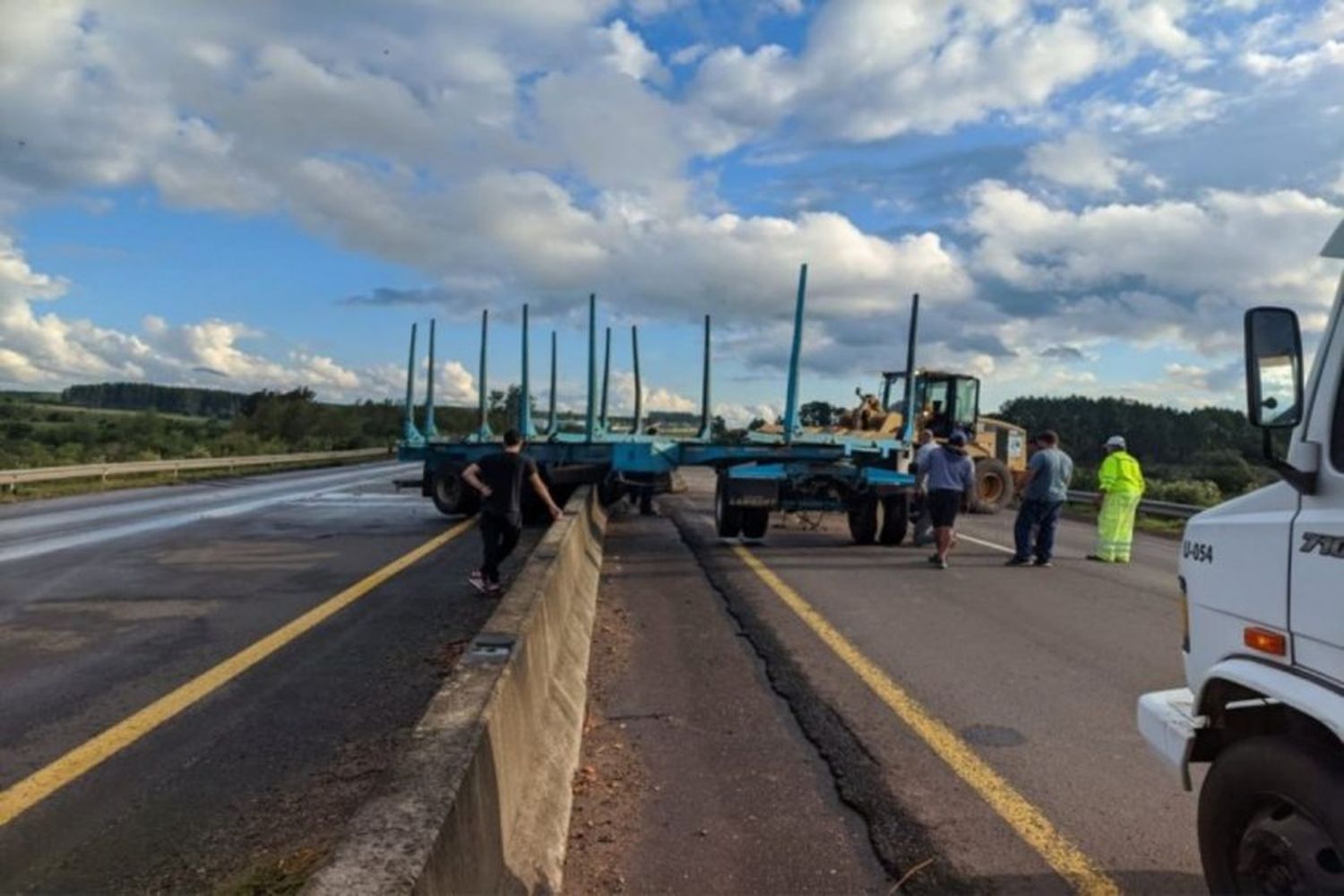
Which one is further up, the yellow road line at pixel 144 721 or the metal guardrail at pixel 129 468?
the metal guardrail at pixel 129 468

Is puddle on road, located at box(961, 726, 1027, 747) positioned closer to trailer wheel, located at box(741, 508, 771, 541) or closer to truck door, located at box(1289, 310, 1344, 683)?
truck door, located at box(1289, 310, 1344, 683)

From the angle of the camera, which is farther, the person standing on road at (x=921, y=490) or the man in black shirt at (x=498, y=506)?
the person standing on road at (x=921, y=490)

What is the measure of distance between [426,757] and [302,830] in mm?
1416

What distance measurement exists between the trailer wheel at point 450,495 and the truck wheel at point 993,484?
1083cm

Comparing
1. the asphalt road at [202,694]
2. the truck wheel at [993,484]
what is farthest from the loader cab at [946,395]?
the asphalt road at [202,694]

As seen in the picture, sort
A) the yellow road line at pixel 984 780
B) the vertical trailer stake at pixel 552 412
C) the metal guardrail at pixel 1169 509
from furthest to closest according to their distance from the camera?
the metal guardrail at pixel 1169 509, the vertical trailer stake at pixel 552 412, the yellow road line at pixel 984 780

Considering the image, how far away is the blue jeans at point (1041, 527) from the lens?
12922 mm

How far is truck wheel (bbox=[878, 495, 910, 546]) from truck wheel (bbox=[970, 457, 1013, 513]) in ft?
26.6

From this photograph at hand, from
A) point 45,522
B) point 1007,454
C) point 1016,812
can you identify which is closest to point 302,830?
point 1016,812

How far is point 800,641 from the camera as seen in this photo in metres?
7.96

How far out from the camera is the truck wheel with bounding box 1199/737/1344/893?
2619 mm

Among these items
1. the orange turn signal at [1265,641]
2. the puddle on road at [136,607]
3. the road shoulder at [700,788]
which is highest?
the orange turn signal at [1265,641]

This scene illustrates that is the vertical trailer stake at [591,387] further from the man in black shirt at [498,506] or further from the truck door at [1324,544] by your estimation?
the truck door at [1324,544]

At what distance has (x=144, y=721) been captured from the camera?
5840mm
